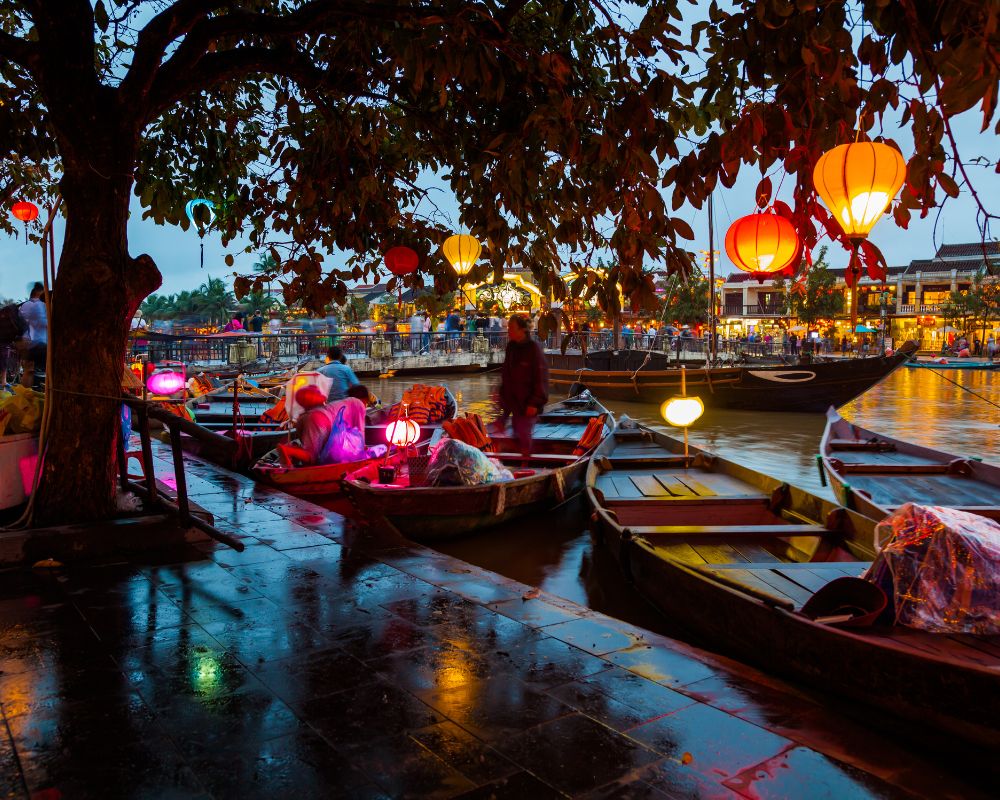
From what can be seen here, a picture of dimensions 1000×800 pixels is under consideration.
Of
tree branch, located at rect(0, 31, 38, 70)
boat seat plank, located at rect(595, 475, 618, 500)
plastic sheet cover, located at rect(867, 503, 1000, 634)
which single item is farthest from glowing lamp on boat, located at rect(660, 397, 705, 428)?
tree branch, located at rect(0, 31, 38, 70)

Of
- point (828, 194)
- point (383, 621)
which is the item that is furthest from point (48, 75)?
point (828, 194)

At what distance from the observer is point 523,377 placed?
8977 mm

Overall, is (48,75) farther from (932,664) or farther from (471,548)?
(932,664)

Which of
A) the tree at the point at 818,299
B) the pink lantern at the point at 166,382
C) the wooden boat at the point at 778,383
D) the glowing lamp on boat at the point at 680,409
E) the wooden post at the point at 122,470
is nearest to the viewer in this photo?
the wooden post at the point at 122,470

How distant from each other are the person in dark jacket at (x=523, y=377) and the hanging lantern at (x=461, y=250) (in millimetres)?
1392

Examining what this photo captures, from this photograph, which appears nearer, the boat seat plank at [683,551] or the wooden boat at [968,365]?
the boat seat plank at [683,551]

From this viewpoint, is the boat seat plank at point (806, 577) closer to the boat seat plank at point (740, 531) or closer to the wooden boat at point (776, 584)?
the wooden boat at point (776, 584)

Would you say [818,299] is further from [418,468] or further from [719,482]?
[418,468]

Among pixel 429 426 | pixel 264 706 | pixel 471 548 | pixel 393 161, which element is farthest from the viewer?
pixel 429 426

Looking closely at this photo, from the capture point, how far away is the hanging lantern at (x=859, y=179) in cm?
423

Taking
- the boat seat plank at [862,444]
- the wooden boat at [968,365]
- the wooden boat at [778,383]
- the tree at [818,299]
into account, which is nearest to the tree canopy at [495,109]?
the boat seat plank at [862,444]

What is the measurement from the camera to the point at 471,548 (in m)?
8.12

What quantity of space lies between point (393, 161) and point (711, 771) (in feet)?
20.7

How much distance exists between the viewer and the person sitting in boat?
31.8 ft
